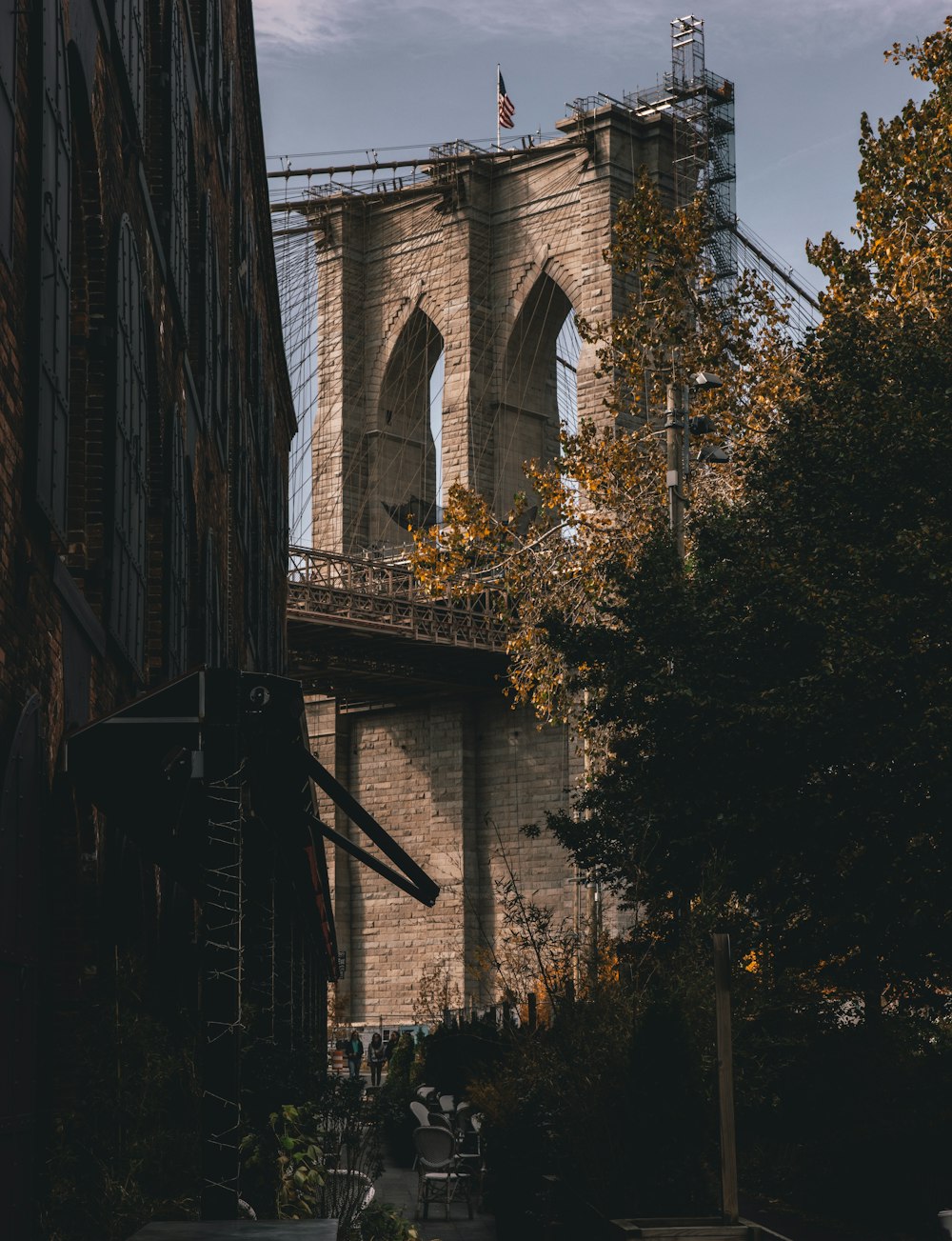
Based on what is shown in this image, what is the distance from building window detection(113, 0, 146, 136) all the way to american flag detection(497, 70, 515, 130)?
5962 centimetres

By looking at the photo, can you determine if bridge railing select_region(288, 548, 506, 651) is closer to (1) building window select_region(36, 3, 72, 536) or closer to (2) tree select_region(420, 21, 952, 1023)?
(2) tree select_region(420, 21, 952, 1023)

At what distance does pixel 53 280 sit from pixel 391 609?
156 feet

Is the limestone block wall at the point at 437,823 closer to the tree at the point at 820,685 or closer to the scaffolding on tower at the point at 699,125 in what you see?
the scaffolding on tower at the point at 699,125

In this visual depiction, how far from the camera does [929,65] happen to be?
64.2 feet

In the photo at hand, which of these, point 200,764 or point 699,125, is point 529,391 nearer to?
point 699,125

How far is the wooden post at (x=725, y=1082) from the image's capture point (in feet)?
30.9

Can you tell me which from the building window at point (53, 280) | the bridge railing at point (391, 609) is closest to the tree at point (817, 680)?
the building window at point (53, 280)

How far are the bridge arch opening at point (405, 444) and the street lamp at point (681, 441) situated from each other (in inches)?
1754

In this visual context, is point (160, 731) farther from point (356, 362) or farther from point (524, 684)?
point (356, 362)

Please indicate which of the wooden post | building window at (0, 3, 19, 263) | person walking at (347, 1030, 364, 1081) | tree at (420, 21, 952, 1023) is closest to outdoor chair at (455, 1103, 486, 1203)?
tree at (420, 21, 952, 1023)

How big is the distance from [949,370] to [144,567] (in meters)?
7.44

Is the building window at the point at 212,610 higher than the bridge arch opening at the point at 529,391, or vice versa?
the bridge arch opening at the point at 529,391

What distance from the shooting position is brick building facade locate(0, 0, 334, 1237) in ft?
21.7

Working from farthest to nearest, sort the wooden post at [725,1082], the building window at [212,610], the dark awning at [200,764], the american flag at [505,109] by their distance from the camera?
the american flag at [505,109], the building window at [212,610], the wooden post at [725,1082], the dark awning at [200,764]
